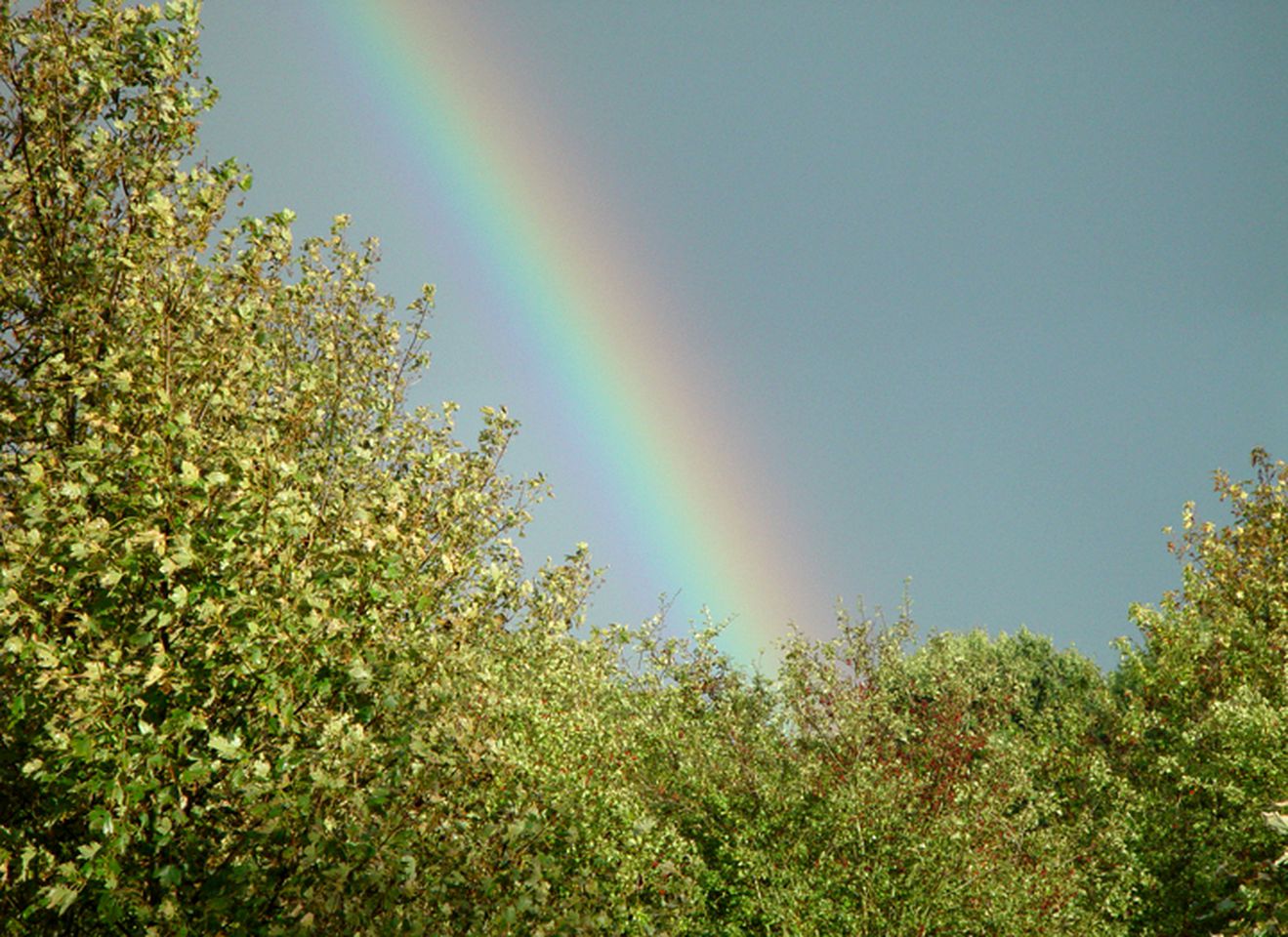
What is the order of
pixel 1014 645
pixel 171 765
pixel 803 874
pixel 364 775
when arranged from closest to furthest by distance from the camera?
pixel 171 765, pixel 364 775, pixel 803 874, pixel 1014 645

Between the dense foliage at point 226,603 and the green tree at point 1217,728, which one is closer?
the dense foliage at point 226,603

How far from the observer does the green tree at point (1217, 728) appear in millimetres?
17719

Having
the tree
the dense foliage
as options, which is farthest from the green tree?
the tree

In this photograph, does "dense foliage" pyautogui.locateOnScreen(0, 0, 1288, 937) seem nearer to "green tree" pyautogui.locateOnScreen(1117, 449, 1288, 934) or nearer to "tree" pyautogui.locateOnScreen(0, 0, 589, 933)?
"tree" pyautogui.locateOnScreen(0, 0, 589, 933)

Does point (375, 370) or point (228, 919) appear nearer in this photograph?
point (228, 919)

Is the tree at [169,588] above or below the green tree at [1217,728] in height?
below

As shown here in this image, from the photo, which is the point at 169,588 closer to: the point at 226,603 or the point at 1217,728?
the point at 226,603

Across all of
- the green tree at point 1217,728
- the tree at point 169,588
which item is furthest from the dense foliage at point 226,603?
the green tree at point 1217,728

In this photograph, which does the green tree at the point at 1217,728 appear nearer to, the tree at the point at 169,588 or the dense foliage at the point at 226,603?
the dense foliage at the point at 226,603

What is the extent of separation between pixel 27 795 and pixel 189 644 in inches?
66.0

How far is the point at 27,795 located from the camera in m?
6.56

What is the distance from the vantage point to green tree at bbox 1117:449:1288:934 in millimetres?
17719

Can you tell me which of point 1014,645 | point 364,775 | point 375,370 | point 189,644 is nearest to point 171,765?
point 189,644

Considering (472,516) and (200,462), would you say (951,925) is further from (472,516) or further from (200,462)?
(200,462)
